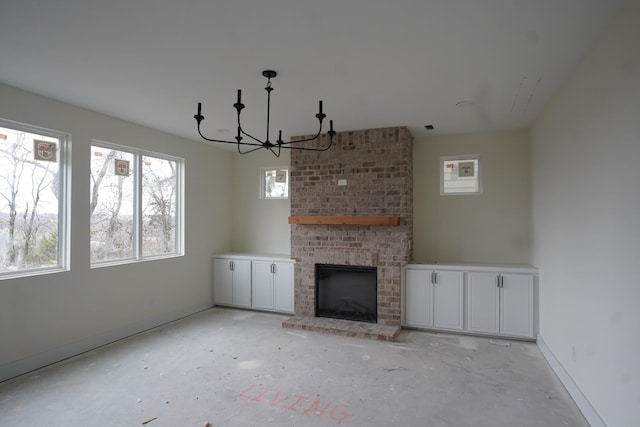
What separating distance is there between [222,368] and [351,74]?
293 cm

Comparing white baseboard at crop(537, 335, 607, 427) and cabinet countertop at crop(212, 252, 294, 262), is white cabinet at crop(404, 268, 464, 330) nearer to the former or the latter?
white baseboard at crop(537, 335, 607, 427)

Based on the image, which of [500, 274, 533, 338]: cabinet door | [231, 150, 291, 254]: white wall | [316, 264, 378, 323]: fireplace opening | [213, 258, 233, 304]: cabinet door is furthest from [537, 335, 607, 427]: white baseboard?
[213, 258, 233, 304]: cabinet door

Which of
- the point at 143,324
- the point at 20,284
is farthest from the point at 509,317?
the point at 20,284

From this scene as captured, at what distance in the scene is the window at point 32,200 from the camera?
3.41 meters

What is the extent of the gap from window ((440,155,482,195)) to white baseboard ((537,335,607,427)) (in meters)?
2.15

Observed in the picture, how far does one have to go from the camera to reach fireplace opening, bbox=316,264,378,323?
16.2 feet

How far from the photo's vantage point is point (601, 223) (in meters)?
2.43

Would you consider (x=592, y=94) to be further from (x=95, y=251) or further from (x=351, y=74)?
(x=95, y=251)

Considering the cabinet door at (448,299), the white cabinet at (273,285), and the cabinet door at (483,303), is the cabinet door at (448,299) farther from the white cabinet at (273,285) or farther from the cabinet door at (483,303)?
the white cabinet at (273,285)

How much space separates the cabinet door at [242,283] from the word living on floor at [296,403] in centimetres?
266

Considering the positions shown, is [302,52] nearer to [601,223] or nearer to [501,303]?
[601,223]

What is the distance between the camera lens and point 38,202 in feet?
11.9

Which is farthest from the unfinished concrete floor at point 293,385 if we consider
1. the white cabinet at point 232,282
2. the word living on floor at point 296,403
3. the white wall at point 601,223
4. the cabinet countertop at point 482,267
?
the white cabinet at point 232,282

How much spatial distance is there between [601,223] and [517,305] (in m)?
2.24
